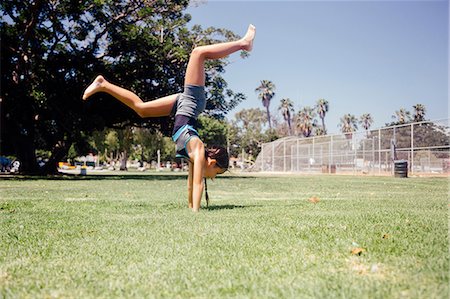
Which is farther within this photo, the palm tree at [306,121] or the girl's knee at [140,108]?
the palm tree at [306,121]

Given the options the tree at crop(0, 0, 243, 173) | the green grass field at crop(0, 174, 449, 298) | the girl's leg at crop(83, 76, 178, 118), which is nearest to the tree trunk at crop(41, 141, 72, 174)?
the tree at crop(0, 0, 243, 173)

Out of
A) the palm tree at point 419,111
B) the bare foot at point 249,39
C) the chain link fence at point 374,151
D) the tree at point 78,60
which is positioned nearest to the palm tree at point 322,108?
the palm tree at point 419,111

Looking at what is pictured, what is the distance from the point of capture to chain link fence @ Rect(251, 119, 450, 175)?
84.5 ft

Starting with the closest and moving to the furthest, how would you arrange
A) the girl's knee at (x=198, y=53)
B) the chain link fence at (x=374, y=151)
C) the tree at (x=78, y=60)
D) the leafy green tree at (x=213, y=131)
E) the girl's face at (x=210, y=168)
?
the girl's knee at (x=198, y=53) → the girl's face at (x=210, y=168) → the tree at (x=78, y=60) → the chain link fence at (x=374, y=151) → the leafy green tree at (x=213, y=131)

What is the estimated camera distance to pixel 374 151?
106 feet

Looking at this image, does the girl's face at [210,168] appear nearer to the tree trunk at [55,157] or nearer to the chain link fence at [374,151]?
the chain link fence at [374,151]

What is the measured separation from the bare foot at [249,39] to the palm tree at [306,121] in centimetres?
7298

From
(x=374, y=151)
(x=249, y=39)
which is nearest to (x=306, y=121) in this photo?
(x=374, y=151)

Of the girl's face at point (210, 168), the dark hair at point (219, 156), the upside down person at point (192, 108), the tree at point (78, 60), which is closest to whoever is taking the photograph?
the upside down person at point (192, 108)

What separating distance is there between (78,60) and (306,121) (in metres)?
60.5

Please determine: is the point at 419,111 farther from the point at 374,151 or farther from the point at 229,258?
the point at 229,258

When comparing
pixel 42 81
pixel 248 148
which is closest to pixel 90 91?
pixel 42 81

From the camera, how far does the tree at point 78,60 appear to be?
902 inches

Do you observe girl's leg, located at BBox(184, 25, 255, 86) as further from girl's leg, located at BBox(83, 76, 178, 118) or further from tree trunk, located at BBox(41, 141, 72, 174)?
tree trunk, located at BBox(41, 141, 72, 174)
